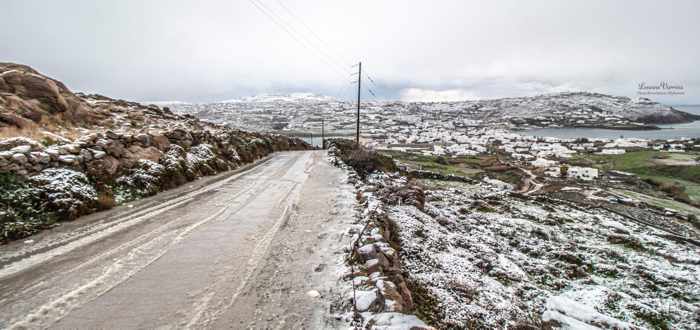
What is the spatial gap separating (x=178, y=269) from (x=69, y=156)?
22.4 ft

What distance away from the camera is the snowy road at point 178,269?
422cm

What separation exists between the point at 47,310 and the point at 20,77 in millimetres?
12221

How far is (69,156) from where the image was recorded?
9195 mm

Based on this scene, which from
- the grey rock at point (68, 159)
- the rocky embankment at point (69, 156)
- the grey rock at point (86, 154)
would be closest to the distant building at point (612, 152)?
the rocky embankment at point (69, 156)

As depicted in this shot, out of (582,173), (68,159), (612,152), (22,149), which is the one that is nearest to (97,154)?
(68,159)

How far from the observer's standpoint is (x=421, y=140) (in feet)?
485

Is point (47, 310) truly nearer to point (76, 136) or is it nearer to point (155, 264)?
point (155, 264)

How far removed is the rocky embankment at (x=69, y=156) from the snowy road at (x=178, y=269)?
80 centimetres

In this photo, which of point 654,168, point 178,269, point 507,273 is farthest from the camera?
point 654,168

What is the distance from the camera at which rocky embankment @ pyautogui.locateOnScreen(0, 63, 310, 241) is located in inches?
297

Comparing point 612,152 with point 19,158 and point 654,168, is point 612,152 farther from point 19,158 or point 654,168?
point 19,158

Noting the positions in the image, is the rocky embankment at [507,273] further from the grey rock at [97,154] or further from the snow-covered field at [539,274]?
the grey rock at [97,154]

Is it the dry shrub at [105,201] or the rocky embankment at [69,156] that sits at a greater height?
the rocky embankment at [69,156]

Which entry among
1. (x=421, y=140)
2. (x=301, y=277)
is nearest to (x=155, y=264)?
(x=301, y=277)
